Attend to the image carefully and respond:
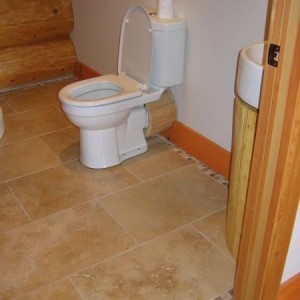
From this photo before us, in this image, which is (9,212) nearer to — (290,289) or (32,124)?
(32,124)

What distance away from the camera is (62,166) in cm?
254

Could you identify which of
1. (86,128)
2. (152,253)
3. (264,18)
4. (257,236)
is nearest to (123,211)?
(152,253)

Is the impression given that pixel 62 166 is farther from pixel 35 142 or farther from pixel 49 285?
pixel 49 285

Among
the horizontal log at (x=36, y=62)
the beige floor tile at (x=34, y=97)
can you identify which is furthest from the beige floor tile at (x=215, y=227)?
the horizontal log at (x=36, y=62)

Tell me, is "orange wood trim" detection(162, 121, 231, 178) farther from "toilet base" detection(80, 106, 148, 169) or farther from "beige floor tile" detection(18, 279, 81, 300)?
"beige floor tile" detection(18, 279, 81, 300)

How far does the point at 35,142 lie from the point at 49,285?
50.0 inches

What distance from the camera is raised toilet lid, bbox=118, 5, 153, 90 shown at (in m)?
2.39

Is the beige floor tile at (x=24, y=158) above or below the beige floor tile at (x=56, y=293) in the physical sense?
above

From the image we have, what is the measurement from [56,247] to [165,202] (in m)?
0.60

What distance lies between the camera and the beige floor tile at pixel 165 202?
2.07m

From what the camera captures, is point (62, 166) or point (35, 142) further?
point (35, 142)

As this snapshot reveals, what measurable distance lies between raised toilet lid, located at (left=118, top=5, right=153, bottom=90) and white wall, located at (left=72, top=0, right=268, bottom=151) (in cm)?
20

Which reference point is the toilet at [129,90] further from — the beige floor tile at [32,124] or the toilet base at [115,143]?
the beige floor tile at [32,124]

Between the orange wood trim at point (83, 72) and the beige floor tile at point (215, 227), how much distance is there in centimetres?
178
